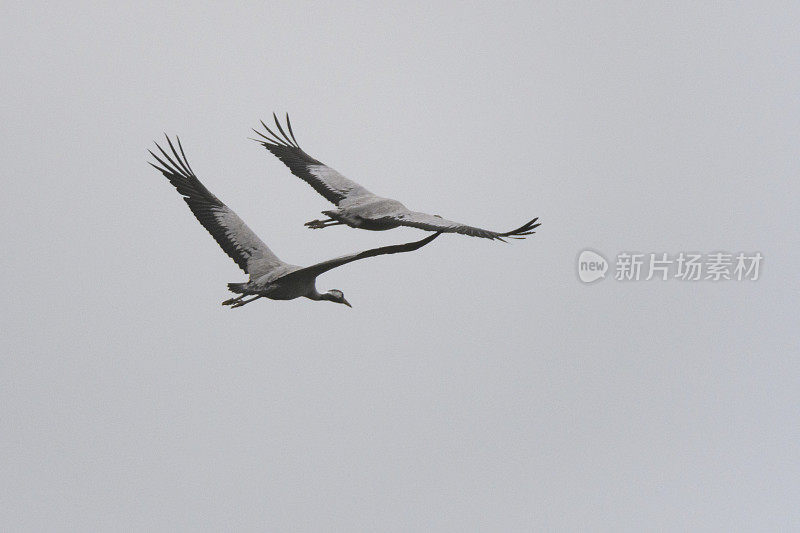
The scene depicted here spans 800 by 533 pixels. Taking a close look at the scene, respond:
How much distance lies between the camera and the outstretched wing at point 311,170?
74.8ft

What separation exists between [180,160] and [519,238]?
6843 millimetres

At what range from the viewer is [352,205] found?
21.5m

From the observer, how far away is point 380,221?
2045 cm

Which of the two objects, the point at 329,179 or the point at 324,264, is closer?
the point at 324,264

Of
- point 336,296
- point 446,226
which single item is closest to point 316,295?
point 336,296

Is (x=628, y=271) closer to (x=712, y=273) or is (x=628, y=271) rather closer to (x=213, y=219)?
(x=712, y=273)

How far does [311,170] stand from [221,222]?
159 inches

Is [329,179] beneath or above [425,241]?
above

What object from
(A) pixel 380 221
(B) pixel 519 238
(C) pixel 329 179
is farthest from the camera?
(C) pixel 329 179

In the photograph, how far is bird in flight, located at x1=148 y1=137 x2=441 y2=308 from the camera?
18222mm

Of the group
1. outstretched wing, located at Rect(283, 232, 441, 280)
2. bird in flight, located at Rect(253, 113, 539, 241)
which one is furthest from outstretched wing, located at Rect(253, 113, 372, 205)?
outstretched wing, located at Rect(283, 232, 441, 280)

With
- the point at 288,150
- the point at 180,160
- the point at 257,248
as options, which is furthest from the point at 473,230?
the point at 288,150

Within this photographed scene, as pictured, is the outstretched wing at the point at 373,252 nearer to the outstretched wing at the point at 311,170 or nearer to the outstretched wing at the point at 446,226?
the outstretched wing at the point at 446,226

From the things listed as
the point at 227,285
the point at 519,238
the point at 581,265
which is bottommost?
the point at 227,285
